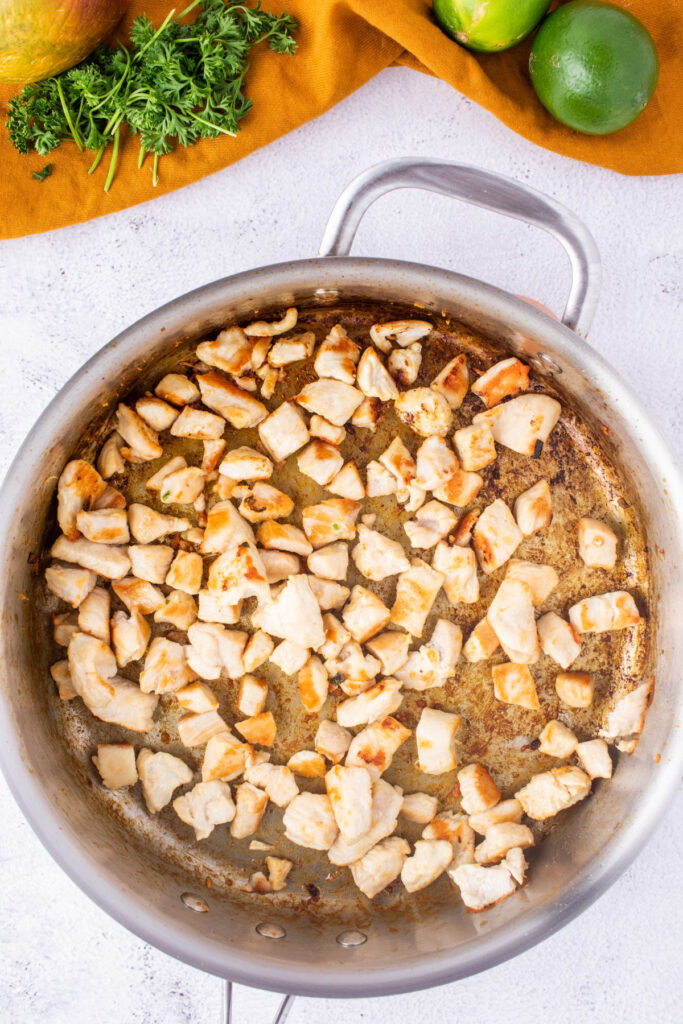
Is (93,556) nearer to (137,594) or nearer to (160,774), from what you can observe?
(137,594)

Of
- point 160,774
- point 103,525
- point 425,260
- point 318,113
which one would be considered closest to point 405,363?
point 425,260

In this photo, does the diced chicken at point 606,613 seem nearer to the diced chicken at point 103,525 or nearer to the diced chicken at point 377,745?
the diced chicken at point 377,745

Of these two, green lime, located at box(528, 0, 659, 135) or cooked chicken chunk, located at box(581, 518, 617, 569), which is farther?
cooked chicken chunk, located at box(581, 518, 617, 569)

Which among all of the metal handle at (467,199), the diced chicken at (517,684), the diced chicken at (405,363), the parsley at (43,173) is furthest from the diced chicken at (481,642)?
the parsley at (43,173)

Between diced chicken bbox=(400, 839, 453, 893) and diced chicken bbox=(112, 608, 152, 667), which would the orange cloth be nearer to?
diced chicken bbox=(112, 608, 152, 667)

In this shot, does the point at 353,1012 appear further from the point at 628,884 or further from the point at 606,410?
the point at 606,410

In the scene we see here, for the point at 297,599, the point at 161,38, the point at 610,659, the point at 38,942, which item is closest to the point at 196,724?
the point at 297,599

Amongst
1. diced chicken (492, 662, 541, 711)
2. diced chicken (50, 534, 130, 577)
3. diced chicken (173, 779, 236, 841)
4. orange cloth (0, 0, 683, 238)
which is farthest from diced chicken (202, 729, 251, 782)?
A: orange cloth (0, 0, 683, 238)
